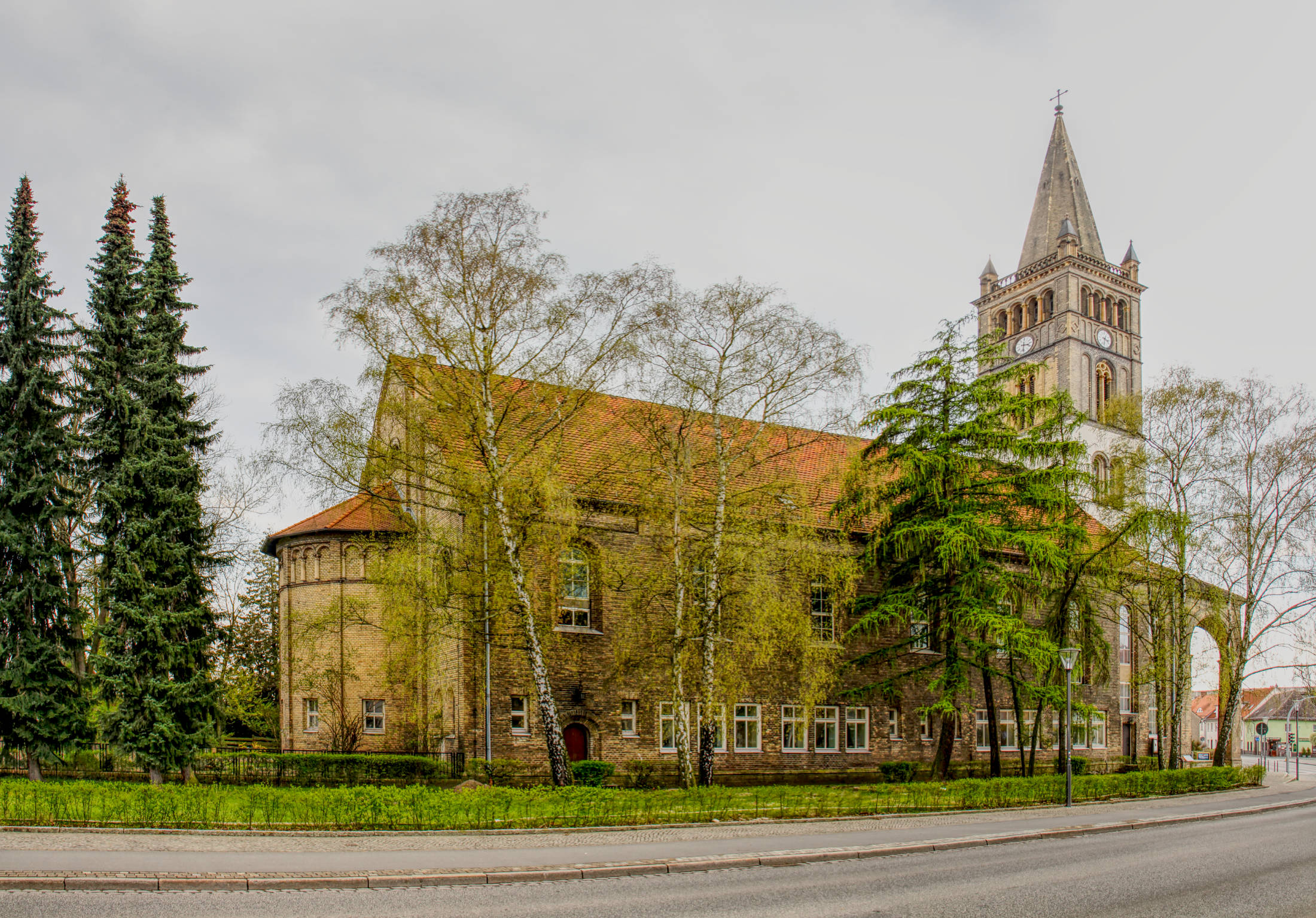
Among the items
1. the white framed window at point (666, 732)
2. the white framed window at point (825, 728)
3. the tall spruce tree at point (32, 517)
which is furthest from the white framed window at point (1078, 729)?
the tall spruce tree at point (32, 517)

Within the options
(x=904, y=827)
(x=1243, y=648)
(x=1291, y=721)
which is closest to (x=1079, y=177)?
(x=1243, y=648)

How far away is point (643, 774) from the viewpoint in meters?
26.7

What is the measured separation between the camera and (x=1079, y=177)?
62.2 metres

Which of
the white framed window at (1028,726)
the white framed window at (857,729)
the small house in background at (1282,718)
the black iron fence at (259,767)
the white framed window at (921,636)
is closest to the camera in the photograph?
the black iron fence at (259,767)

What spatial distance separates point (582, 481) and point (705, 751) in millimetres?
7258

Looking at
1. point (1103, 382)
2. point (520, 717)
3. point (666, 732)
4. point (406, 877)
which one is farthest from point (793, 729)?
point (1103, 382)

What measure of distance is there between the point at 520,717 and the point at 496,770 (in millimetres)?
3085

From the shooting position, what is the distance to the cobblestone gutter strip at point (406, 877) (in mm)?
11391

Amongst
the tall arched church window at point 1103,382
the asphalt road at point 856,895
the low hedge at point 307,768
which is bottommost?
the low hedge at point 307,768

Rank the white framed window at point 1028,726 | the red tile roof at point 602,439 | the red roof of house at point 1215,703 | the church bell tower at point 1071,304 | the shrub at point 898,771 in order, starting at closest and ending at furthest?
1. the red tile roof at point 602,439
2. the shrub at point 898,771
3. the white framed window at point 1028,726
4. the church bell tower at point 1071,304
5. the red roof of house at point 1215,703

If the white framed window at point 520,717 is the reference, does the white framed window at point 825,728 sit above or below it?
below

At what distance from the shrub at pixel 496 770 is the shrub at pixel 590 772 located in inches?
59.1

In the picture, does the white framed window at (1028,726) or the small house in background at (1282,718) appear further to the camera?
the small house in background at (1282,718)

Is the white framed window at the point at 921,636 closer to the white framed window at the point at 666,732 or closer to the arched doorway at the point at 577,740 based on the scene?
the white framed window at the point at 666,732
